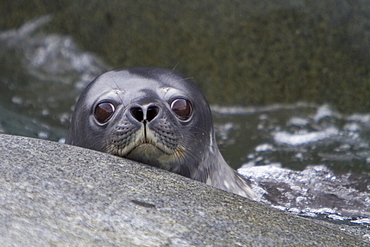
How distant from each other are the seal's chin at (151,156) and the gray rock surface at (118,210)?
0.39ft

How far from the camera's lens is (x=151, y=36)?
689 cm

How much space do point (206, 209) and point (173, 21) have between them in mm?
4804

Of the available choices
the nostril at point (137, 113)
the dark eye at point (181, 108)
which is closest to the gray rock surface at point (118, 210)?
the nostril at point (137, 113)

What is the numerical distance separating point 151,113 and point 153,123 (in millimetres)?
79

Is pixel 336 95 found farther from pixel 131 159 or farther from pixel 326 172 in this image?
pixel 131 159

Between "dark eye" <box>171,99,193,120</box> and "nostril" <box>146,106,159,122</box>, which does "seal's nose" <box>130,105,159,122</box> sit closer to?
"nostril" <box>146,106,159,122</box>

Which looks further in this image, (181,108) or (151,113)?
(181,108)

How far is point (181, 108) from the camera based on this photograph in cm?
312

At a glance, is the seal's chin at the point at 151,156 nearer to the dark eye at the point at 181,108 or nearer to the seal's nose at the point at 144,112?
the seal's nose at the point at 144,112

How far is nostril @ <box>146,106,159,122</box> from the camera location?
9.14ft

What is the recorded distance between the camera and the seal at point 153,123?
279 cm

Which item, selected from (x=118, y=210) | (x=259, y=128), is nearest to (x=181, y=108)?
(x=118, y=210)

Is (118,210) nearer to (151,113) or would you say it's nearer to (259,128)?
(151,113)

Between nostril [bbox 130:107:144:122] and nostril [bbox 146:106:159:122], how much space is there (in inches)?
1.3
